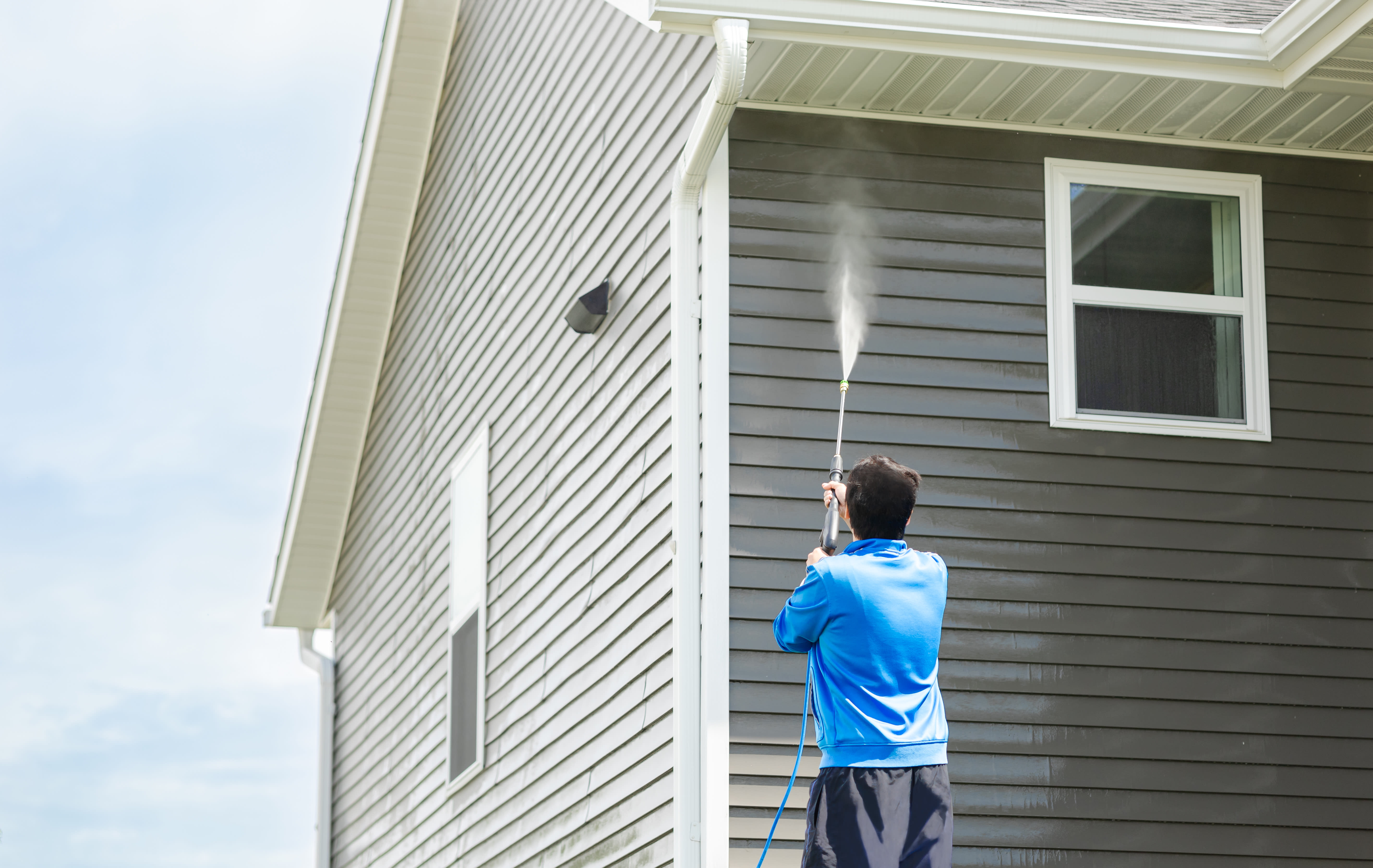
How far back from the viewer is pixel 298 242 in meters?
63.3

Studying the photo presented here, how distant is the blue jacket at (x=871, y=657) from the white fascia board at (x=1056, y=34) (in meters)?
2.33

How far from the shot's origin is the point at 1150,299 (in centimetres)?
704

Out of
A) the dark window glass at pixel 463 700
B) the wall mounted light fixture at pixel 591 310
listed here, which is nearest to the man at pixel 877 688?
the wall mounted light fixture at pixel 591 310

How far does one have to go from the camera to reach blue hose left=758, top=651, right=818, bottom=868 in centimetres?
568

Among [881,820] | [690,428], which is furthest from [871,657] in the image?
[690,428]

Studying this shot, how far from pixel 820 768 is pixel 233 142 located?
68.3 meters

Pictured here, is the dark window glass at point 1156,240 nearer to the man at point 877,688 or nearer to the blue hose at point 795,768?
the blue hose at point 795,768

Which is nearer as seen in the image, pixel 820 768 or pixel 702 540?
pixel 820 768

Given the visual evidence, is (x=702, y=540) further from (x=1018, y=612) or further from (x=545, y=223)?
(x=545, y=223)

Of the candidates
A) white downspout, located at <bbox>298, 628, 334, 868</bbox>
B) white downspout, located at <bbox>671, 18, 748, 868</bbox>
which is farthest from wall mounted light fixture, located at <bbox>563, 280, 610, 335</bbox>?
white downspout, located at <bbox>298, 628, 334, 868</bbox>

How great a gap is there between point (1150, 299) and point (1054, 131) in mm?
796

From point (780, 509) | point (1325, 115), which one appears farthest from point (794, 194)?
point (1325, 115)

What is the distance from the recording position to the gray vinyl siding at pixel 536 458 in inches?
287

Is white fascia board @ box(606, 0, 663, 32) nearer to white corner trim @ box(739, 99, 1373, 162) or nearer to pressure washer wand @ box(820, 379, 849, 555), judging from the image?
white corner trim @ box(739, 99, 1373, 162)
